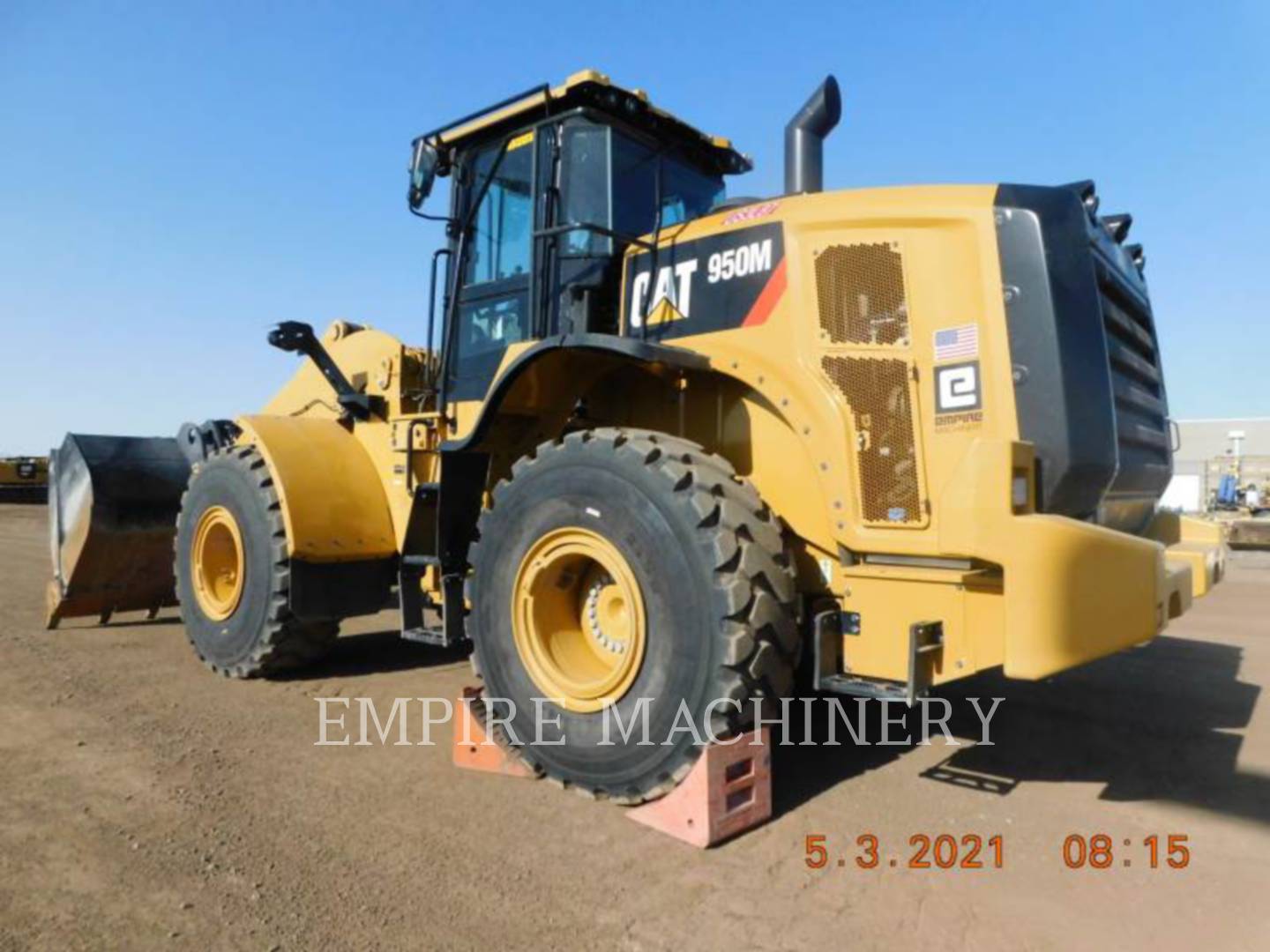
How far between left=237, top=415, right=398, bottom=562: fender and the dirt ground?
0.90 metres

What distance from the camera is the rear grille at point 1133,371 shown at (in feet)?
13.0

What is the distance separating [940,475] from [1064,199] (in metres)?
1.23

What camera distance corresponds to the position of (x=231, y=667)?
580 centimetres

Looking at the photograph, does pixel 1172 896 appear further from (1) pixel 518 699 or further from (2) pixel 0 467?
(2) pixel 0 467

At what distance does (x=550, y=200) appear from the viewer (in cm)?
489

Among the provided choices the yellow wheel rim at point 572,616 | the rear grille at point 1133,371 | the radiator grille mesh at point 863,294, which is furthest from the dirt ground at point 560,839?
the radiator grille mesh at point 863,294

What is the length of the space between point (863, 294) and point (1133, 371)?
1562 millimetres

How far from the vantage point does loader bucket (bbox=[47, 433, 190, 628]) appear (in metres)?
7.30

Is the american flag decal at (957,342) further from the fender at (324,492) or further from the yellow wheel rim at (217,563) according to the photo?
the yellow wheel rim at (217,563)

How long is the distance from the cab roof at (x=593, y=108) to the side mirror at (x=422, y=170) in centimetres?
9

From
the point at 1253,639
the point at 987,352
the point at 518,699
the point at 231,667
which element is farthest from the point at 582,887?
the point at 1253,639

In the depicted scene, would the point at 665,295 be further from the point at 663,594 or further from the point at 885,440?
the point at 663,594
